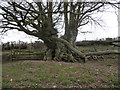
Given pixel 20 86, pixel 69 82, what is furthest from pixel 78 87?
pixel 20 86

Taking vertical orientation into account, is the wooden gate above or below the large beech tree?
below

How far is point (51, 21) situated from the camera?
11.3 m

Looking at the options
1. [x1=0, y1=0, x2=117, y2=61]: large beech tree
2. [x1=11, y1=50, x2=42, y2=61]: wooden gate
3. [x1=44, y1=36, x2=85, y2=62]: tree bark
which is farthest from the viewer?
[x1=11, y1=50, x2=42, y2=61]: wooden gate

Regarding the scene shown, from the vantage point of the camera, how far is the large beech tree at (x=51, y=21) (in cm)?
882

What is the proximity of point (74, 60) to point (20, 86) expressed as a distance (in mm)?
7388

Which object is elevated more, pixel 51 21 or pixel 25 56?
pixel 51 21

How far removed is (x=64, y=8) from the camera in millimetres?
10938

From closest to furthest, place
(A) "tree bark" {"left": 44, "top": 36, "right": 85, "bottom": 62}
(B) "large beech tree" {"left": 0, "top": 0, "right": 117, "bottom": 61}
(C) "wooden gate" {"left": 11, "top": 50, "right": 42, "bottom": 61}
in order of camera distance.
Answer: (B) "large beech tree" {"left": 0, "top": 0, "right": 117, "bottom": 61} < (A) "tree bark" {"left": 44, "top": 36, "right": 85, "bottom": 62} < (C) "wooden gate" {"left": 11, "top": 50, "right": 42, "bottom": 61}

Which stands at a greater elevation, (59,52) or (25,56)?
(59,52)

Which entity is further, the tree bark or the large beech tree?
the tree bark

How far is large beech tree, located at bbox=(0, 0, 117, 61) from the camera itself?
8.82m

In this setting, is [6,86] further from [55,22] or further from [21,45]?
[21,45]

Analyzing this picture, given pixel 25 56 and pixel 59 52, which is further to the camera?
pixel 25 56

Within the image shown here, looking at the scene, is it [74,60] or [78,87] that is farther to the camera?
[74,60]
